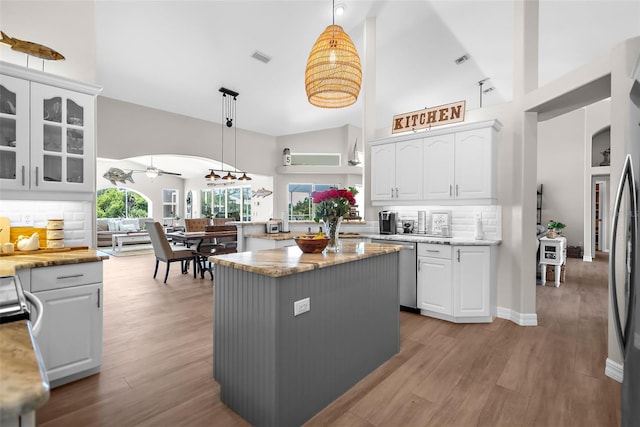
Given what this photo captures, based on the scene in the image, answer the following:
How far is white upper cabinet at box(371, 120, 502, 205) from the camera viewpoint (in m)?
3.63

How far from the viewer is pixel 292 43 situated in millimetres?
4770

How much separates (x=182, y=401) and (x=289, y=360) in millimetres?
889

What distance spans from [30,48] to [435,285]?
4.29 metres

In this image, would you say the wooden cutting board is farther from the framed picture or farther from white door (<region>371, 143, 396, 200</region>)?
the framed picture

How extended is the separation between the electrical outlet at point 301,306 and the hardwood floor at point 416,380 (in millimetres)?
682

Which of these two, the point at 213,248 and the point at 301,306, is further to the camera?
the point at 213,248

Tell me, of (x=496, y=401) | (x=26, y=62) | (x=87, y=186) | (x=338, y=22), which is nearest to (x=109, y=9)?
(x=26, y=62)

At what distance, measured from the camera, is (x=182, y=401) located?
6.84 ft

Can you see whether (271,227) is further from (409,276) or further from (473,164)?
(473,164)

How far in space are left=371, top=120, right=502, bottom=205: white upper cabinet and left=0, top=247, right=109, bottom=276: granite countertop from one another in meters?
3.43

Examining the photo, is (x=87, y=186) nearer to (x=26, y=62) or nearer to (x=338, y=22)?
(x=26, y=62)

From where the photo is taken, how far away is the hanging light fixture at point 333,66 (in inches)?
100

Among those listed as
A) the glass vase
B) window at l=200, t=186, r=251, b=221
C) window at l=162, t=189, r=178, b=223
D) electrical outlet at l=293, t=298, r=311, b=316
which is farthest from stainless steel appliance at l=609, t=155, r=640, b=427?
window at l=162, t=189, r=178, b=223

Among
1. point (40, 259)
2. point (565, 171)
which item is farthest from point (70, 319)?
point (565, 171)
